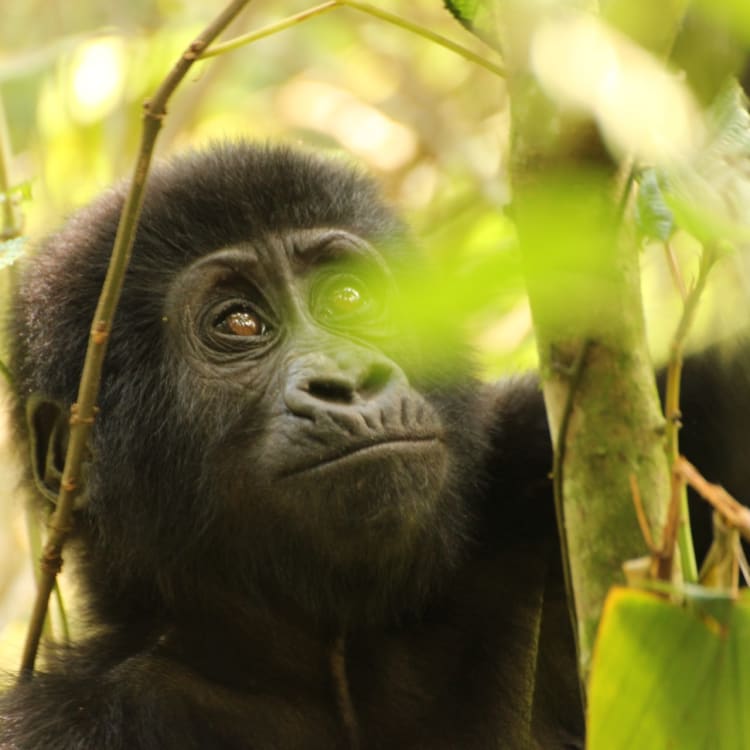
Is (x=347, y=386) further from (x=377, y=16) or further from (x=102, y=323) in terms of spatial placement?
(x=377, y=16)

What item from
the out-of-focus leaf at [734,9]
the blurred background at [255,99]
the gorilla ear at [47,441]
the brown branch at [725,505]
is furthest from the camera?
the blurred background at [255,99]

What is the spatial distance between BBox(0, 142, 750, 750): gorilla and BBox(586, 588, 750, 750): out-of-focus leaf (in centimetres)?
129

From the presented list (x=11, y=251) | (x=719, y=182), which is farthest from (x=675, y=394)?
(x=11, y=251)

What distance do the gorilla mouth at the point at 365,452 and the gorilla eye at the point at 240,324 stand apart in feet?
1.72

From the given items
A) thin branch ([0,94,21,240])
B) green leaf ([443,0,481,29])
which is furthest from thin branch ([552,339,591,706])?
thin branch ([0,94,21,240])

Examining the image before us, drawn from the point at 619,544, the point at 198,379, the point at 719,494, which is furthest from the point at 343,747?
the point at 719,494

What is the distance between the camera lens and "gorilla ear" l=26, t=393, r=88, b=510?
3.16m

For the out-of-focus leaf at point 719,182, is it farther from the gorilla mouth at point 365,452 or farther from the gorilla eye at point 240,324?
the gorilla eye at point 240,324

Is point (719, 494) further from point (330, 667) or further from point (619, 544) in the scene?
point (330, 667)

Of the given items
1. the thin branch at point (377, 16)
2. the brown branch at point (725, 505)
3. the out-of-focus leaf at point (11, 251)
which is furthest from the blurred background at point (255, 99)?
the brown branch at point (725, 505)

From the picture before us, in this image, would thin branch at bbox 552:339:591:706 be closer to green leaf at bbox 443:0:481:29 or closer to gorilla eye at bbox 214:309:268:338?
green leaf at bbox 443:0:481:29

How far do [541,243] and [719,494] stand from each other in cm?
50

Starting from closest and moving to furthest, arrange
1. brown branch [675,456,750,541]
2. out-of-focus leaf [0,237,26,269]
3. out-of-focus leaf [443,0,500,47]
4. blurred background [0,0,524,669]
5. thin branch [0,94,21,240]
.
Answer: brown branch [675,456,750,541]
out-of-focus leaf [443,0,500,47]
out-of-focus leaf [0,237,26,269]
thin branch [0,94,21,240]
blurred background [0,0,524,669]

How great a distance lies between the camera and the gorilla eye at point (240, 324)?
318 cm
